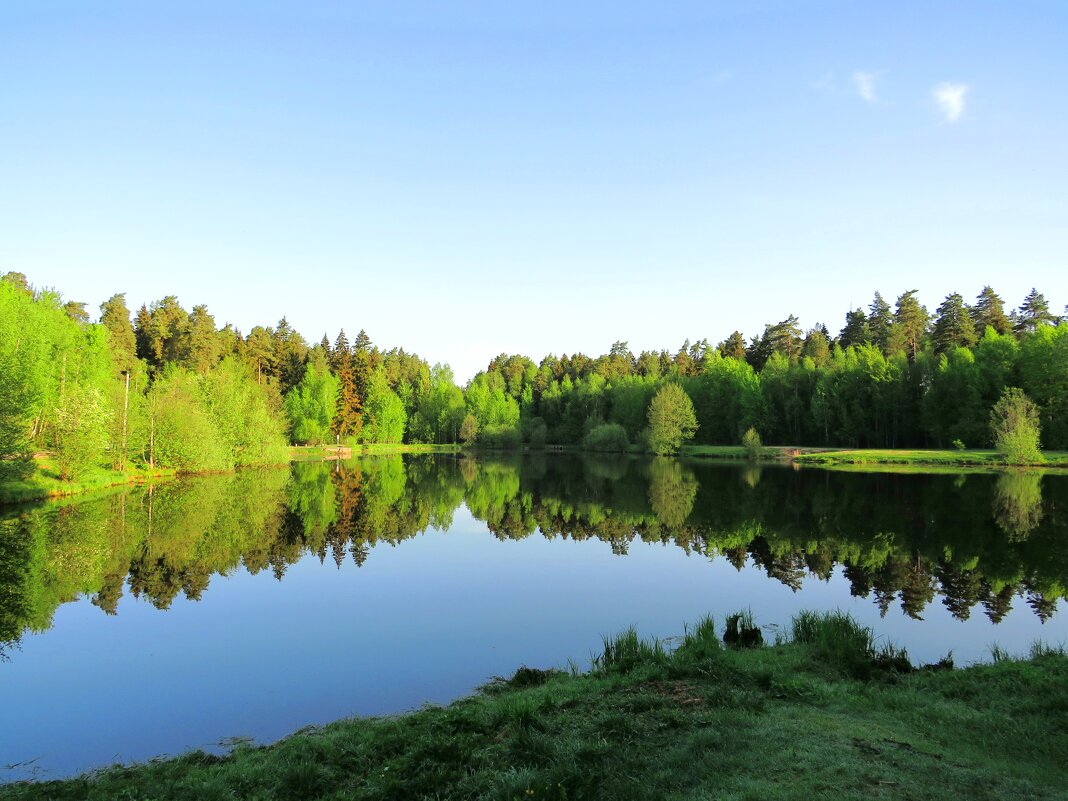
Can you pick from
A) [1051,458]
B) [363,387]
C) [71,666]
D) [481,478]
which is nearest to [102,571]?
[71,666]

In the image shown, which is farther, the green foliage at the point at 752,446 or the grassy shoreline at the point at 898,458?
the green foliage at the point at 752,446

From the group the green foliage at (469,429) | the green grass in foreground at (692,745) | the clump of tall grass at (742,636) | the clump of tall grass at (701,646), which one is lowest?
the clump of tall grass at (742,636)

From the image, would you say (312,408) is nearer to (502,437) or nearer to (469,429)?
(469,429)

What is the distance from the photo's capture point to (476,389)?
353 ft

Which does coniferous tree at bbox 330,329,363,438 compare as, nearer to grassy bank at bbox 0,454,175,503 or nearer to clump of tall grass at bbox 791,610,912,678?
grassy bank at bbox 0,454,175,503

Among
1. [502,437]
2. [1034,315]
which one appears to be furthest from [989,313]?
[502,437]

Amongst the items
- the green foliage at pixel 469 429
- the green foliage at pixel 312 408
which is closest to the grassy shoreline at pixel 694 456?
the green foliage at pixel 469 429

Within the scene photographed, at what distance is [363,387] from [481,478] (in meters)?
50.8

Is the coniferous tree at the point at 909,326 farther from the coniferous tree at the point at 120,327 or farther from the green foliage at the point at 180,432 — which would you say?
the coniferous tree at the point at 120,327

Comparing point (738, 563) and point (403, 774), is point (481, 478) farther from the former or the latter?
point (403, 774)

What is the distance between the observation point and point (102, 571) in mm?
17469

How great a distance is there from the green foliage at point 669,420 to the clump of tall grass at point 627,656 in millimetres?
70801

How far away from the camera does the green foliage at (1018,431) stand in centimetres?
5225

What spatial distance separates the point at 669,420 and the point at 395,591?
67.3 metres
